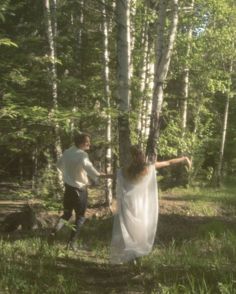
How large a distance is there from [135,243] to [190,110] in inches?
854

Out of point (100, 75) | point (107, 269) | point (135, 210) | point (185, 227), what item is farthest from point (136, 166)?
point (100, 75)

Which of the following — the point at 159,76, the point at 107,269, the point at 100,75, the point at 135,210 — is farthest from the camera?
the point at 100,75

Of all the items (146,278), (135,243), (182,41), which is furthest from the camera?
(182,41)

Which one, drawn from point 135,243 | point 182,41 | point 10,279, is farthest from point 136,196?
point 182,41

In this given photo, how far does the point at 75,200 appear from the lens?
27.5 ft

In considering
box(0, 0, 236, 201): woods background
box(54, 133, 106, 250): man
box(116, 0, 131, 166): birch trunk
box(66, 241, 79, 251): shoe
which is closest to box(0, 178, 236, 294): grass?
box(66, 241, 79, 251): shoe

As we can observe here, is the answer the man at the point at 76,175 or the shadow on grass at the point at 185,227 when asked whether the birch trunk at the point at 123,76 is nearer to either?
the shadow on grass at the point at 185,227

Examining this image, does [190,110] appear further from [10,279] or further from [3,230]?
[10,279]

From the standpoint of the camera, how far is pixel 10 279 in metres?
6.05

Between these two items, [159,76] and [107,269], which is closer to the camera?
[107,269]

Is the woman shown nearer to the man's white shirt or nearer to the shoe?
the man's white shirt

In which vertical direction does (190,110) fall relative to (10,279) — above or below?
above

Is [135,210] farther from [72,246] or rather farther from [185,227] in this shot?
[185,227]

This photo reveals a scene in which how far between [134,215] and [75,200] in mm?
1105
